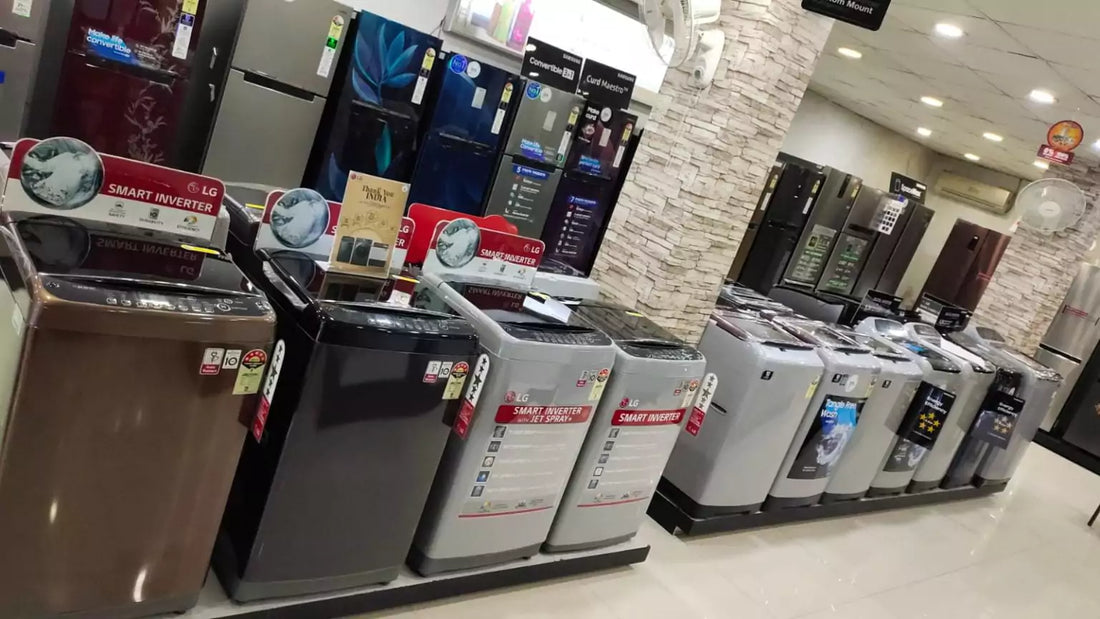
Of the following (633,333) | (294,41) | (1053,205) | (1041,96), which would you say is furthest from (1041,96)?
(294,41)

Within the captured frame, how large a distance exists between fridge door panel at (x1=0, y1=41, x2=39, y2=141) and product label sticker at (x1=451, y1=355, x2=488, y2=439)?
2872 mm

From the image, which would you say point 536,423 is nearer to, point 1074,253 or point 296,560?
point 296,560

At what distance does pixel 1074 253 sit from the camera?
22.5 ft

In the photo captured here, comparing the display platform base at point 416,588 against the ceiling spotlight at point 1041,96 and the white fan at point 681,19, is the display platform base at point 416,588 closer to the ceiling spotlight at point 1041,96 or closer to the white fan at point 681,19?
the white fan at point 681,19

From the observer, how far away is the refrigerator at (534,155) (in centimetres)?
524

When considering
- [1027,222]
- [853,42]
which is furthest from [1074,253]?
[853,42]

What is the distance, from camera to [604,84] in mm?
6164

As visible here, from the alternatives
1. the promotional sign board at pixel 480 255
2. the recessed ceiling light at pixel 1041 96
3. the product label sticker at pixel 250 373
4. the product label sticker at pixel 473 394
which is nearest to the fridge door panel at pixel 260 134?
the promotional sign board at pixel 480 255

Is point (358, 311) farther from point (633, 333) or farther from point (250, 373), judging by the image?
point (633, 333)

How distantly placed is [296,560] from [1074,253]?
7343mm

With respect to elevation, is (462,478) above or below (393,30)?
below

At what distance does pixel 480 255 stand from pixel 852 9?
6.07ft

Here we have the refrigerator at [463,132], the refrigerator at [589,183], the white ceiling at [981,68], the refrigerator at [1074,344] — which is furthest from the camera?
the refrigerator at [1074,344]

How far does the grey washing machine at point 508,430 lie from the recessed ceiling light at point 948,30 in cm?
393
